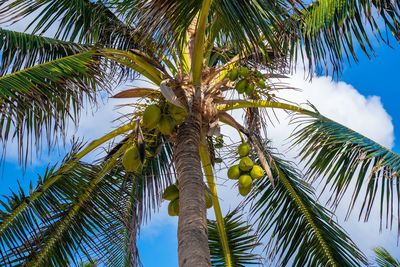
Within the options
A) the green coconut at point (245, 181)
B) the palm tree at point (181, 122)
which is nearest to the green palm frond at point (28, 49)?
the palm tree at point (181, 122)

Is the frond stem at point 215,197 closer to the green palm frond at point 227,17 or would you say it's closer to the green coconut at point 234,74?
the green coconut at point 234,74

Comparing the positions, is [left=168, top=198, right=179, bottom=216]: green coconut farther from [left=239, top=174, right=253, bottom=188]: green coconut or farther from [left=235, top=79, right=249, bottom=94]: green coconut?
[left=235, top=79, right=249, bottom=94]: green coconut

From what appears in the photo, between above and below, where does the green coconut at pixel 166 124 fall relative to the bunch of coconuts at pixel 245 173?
above

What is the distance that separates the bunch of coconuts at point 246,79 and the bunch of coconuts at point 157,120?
60 cm

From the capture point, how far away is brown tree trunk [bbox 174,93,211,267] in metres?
4.41

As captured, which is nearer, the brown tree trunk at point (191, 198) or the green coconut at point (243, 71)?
the brown tree trunk at point (191, 198)

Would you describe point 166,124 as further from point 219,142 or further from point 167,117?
point 219,142

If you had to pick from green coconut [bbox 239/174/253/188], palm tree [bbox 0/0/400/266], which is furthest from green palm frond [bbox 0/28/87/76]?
green coconut [bbox 239/174/253/188]

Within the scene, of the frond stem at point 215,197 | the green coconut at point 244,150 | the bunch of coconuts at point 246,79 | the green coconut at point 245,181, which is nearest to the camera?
the green coconut at point 245,181

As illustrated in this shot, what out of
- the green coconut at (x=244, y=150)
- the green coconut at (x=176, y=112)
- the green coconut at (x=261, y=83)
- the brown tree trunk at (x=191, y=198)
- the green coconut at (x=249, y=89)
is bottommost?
the brown tree trunk at (x=191, y=198)

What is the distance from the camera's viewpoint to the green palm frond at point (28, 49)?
5.78 meters

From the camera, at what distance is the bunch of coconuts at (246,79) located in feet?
18.2

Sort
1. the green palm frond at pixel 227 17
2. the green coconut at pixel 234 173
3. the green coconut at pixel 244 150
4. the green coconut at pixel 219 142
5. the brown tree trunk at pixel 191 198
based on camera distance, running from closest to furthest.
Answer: the brown tree trunk at pixel 191 198 → the green palm frond at pixel 227 17 → the green coconut at pixel 234 173 → the green coconut at pixel 244 150 → the green coconut at pixel 219 142

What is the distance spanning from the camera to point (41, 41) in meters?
6.00
